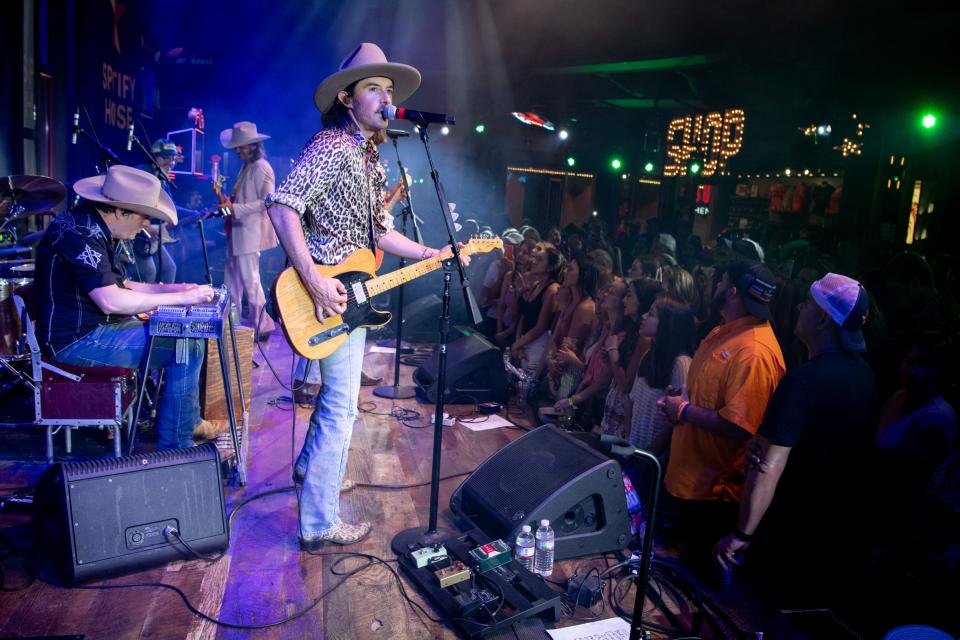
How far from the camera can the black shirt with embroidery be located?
11.0ft

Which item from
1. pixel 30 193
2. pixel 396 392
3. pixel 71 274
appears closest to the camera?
pixel 71 274

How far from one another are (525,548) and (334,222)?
161 centimetres

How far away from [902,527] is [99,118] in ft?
27.2

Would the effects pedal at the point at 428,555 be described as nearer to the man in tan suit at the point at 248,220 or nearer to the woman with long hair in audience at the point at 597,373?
the woman with long hair in audience at the point at 597,373

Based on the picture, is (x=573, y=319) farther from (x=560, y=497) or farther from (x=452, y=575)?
(x=452, y=575)

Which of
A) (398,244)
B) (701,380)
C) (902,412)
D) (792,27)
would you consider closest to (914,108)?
(792,27)

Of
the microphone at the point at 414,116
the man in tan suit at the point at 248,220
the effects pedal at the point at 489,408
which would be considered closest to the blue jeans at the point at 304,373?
the effects pedal at the point at 489,408

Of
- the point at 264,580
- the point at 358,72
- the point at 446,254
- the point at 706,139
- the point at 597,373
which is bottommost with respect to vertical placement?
the point at 264,580

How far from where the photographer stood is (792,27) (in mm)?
6164

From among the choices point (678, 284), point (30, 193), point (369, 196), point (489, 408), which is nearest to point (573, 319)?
point (489, 408)

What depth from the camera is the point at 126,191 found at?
3.40 metres

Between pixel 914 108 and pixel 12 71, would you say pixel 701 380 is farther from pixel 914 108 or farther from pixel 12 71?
pixel 914 108

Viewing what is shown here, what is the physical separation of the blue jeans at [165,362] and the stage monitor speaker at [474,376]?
2.11 metres

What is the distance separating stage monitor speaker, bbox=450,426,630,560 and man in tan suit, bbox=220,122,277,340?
13.9 feet
